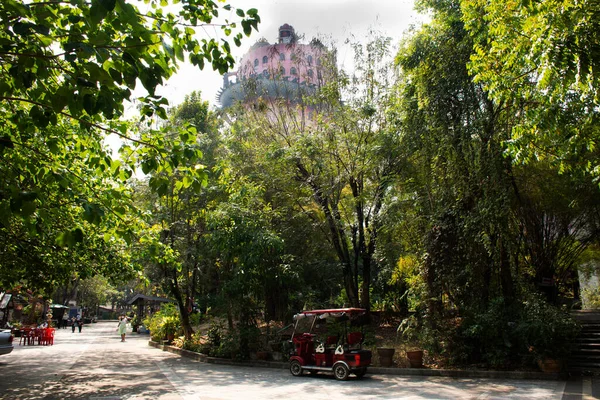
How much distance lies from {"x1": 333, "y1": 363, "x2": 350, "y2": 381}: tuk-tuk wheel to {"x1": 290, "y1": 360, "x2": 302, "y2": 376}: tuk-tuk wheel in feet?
3.68

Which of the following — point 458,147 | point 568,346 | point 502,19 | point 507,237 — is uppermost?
point 502,19

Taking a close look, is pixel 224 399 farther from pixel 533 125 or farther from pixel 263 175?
pixel 263 175

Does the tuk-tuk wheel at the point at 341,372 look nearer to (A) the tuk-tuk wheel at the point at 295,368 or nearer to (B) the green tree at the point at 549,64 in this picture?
(A) the tuk-tuk wheel at the point at 295,368

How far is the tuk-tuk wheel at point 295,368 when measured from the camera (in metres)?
11.4

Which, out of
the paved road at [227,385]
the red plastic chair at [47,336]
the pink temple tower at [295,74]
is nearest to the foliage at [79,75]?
the paved road at [227,385]

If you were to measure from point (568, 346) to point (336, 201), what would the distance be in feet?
26.6

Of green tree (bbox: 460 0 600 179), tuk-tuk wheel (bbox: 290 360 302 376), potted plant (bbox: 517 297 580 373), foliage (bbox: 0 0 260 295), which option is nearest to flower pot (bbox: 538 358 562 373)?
potted plant (bbox: 517 297 580 373)

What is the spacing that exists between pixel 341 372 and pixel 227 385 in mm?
2738

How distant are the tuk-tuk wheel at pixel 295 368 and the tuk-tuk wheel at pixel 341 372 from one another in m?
1.12

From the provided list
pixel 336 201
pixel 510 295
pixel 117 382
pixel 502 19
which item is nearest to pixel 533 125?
pixel 502 19

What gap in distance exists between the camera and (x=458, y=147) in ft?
38.0

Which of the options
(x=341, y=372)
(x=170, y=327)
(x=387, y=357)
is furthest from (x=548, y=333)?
(x=170, y=327)

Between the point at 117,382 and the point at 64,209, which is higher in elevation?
the point at 64,209

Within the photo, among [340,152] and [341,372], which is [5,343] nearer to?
[341,372]
